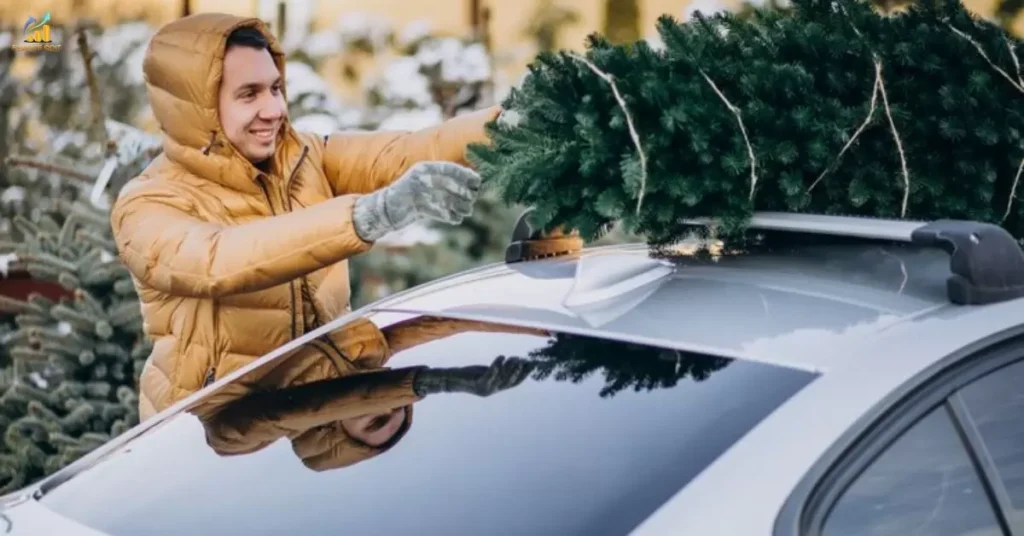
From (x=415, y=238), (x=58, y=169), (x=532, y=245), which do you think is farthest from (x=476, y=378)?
(x=58, y=169)

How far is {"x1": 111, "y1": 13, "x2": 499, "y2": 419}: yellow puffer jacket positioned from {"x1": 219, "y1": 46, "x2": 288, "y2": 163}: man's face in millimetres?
33

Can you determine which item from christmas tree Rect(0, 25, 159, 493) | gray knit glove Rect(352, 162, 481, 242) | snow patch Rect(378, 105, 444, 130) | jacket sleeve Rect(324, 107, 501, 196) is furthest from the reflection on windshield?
snow patch Rect(378, 105, 444, 130)

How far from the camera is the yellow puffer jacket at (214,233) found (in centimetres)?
361

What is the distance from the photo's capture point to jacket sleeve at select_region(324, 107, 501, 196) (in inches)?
160

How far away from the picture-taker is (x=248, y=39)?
155 inches

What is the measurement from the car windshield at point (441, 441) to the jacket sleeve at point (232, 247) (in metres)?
0.73

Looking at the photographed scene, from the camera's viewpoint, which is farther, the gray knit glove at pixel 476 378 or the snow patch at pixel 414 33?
the snow patch at pixel 414 33

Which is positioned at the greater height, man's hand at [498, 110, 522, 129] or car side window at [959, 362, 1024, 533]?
man's hand at [498, 110, 522, 129]

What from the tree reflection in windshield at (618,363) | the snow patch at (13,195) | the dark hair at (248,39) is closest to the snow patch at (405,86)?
the snow patch at (13,195)

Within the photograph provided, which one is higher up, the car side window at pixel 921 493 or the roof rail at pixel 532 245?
the roof rail at pixel 532 245

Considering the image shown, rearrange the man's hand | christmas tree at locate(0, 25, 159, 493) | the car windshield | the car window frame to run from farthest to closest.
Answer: christmas tree at locate(0, 25, 159, 493)
the man's hand
the car windshield
the car window frame

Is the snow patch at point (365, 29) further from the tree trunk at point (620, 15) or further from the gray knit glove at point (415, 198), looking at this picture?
the gray knit glove at point (415, 198)

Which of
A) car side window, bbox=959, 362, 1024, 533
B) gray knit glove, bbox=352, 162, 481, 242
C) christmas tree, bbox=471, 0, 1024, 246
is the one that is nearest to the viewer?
car side window, bbox=959, 362, 1024, 533

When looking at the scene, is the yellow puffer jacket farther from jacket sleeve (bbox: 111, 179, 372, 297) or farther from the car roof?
the car roof
